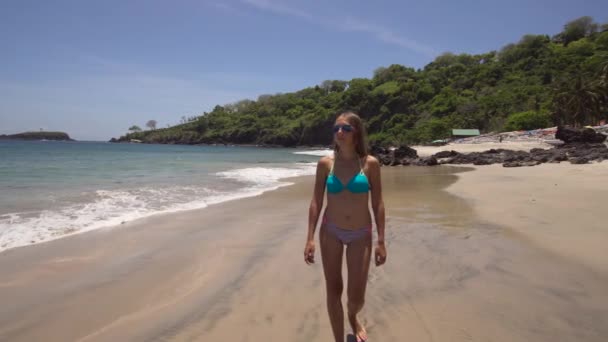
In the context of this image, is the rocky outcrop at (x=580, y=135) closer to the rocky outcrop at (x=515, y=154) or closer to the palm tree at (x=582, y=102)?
the rocky outcrop at (x=515, y=154)

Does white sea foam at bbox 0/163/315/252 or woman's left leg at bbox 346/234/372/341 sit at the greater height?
woman's left leg at bbox 346/234/372/341

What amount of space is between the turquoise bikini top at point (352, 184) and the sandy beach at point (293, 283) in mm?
1276

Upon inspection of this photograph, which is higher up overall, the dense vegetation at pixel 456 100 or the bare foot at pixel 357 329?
the dense vegetation at pixel 456 100

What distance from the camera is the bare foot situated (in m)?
2.98

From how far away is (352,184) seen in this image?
9.52 feet

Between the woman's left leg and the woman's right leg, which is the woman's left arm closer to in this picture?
the woman's left leg

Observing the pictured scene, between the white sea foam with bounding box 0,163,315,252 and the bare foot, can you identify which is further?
the white sea foam with bounding box 0,163,315,252

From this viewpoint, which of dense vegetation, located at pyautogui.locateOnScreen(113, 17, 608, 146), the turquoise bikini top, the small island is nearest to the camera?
the turquoise bikini top

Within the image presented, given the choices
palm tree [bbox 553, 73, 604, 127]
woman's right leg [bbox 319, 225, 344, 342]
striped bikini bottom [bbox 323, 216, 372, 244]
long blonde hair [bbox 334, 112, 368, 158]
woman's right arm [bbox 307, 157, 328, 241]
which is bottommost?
woman's right leg [bbox 319, 225, 344, 342]

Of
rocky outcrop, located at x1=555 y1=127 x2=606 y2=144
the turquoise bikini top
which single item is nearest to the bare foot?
the turquoise bikini top

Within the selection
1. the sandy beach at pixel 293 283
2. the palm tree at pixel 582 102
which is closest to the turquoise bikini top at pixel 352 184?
the sandy beach at pixel 293 283

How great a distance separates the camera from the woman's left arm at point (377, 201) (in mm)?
2957

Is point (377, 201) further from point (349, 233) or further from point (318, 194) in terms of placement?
point (318, 194)

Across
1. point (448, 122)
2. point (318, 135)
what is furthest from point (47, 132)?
point (448, 122)
